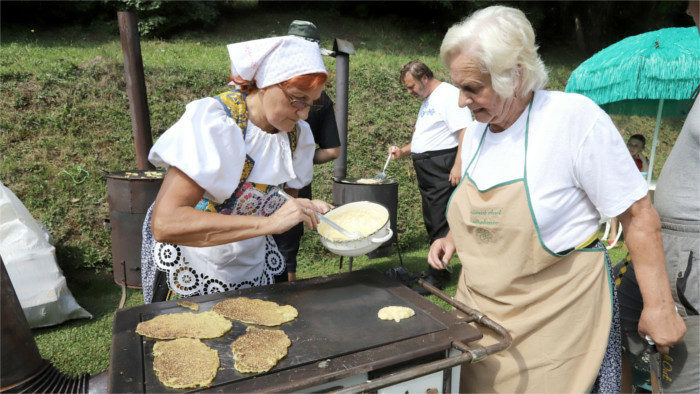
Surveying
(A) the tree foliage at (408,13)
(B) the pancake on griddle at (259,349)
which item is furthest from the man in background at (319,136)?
(A) the tree foliage at (408,13)

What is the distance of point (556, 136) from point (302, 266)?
4.13 metres

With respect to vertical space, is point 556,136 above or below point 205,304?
above

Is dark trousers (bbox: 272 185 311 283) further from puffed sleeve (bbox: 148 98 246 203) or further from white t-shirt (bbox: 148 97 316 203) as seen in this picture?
puffed sleeve (bbox: 148 98 246 203)

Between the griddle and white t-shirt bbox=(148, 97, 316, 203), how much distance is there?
0.47 m

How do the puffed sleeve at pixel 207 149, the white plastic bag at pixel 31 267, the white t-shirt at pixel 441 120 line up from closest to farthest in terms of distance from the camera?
the puffed sleeve at pixel 207 149 → the white plastic bag at pixel 31 267 → the white t-shirt at pixel 441 120

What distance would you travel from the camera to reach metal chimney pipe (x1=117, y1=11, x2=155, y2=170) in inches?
A: 149

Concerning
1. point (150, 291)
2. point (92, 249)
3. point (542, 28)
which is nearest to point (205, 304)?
point (150, 291)

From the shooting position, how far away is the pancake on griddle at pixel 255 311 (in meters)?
1.53

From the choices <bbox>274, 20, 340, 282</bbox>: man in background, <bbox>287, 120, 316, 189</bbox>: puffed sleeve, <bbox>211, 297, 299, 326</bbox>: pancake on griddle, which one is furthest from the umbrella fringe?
<bbox>211, 297, 299, 326</bbox>: pancake on griddle

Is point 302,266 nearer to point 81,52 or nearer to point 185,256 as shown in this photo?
point 185,256

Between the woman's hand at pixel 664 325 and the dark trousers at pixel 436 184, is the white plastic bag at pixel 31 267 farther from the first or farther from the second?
the woman's hand at pixel 664 325

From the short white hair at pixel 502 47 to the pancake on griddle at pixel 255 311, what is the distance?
43.4 inches

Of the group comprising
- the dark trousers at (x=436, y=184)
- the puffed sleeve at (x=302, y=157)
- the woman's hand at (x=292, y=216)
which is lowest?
the dark trousers at (x=436, y=184)

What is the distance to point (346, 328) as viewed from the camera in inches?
59.1
